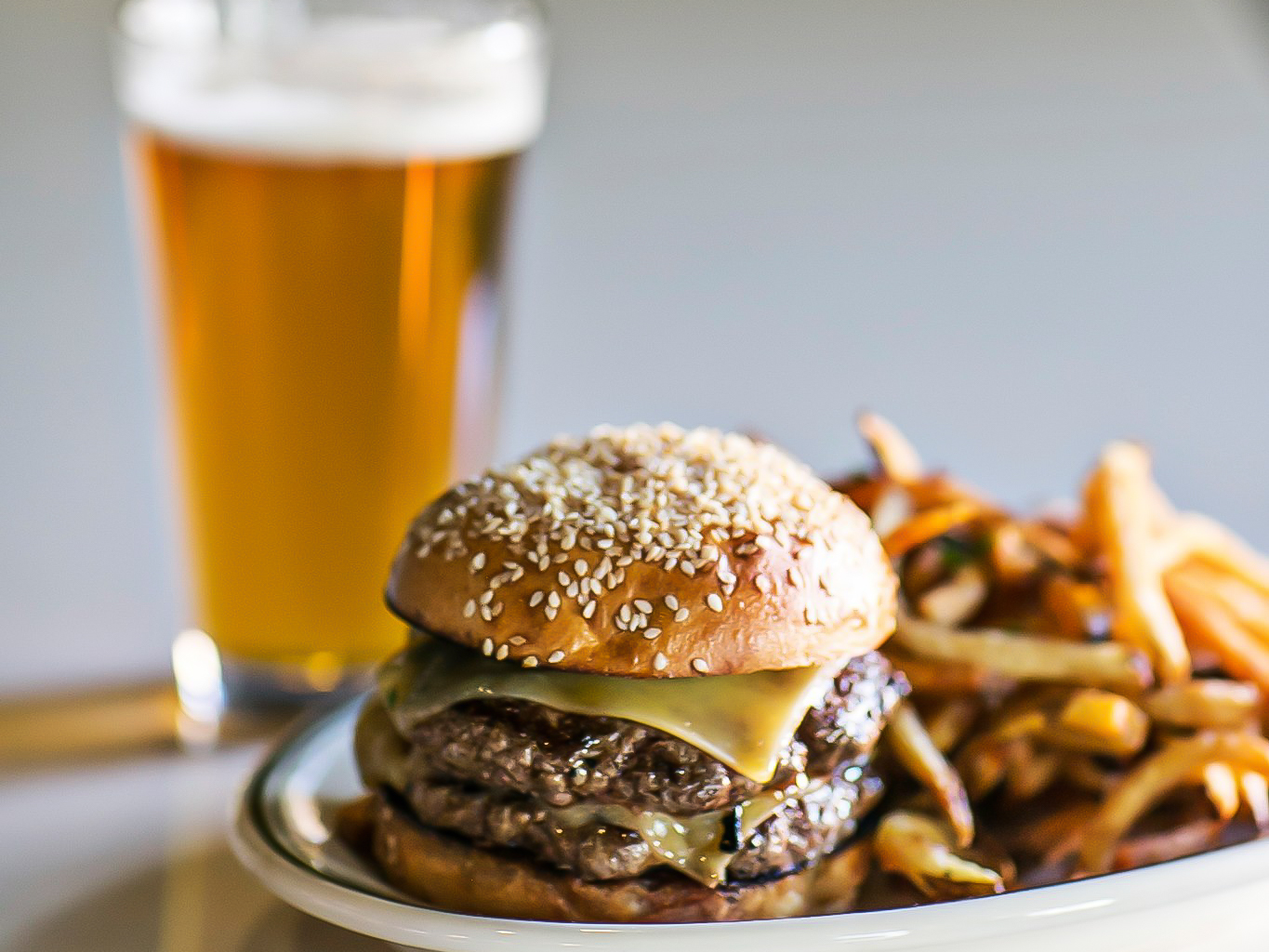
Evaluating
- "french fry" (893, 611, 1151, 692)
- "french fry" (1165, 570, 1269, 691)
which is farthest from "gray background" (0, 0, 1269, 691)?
"french fry" (893, 611, 1151, 692)

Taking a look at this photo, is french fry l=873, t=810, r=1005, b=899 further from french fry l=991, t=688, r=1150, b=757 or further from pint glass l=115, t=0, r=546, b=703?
pint glass l=115, t=0, r=546, b=703

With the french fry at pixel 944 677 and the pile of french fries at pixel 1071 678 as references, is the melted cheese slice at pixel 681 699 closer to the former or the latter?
the pile of french fries at pixel 1071 678

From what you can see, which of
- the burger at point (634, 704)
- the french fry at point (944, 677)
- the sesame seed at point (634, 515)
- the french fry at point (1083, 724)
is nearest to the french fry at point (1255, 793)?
the french fry at point (1083, 724)

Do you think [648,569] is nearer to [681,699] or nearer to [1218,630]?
[681,699]

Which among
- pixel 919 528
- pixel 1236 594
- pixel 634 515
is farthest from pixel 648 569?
pixel 1236 594

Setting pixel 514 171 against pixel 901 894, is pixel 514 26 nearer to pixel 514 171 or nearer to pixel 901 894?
pixel 514 171

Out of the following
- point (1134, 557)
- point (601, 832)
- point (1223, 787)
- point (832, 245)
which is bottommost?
point (832, 245)
